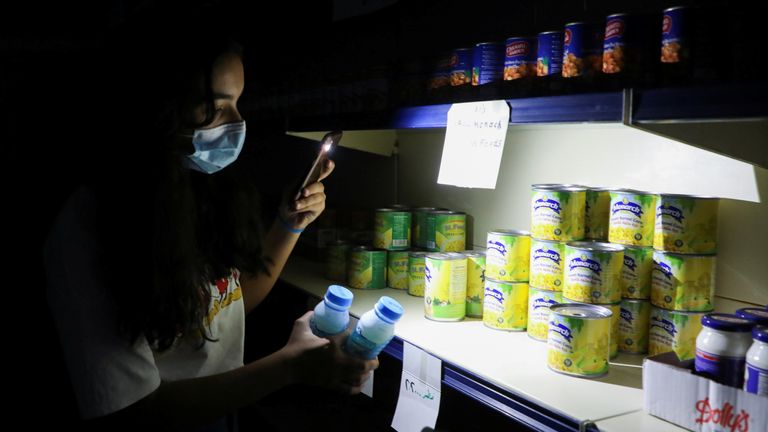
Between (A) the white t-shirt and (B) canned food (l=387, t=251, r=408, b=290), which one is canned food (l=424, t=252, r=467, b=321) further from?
(A) the white t-shirt

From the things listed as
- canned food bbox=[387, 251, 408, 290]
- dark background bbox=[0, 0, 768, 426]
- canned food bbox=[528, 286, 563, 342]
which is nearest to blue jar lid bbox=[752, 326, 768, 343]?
dark background bbox=[0, 0, 768, 426]

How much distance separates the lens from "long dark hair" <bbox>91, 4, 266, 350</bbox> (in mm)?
1106

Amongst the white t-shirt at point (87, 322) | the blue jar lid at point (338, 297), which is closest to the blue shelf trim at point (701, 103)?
the blue jar lid at point (338, 297)

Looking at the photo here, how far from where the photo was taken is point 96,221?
1.09 metres

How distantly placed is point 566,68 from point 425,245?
95 centimetres

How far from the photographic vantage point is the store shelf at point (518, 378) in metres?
A: 1.04

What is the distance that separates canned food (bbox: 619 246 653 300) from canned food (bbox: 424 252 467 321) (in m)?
0.41

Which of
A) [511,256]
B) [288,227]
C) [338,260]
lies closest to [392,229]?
[338,260]

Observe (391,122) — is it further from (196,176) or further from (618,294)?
(618,294)

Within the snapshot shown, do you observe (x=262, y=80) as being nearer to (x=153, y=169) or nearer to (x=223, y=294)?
(x=223, y=294)

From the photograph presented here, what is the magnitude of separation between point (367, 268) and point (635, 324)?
865 millimetres

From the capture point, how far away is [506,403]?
1.13 m

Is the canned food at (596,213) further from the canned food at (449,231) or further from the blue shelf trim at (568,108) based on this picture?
the canned food at (449,231)

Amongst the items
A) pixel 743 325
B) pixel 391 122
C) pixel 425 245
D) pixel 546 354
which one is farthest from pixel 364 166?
pixel 743 325
